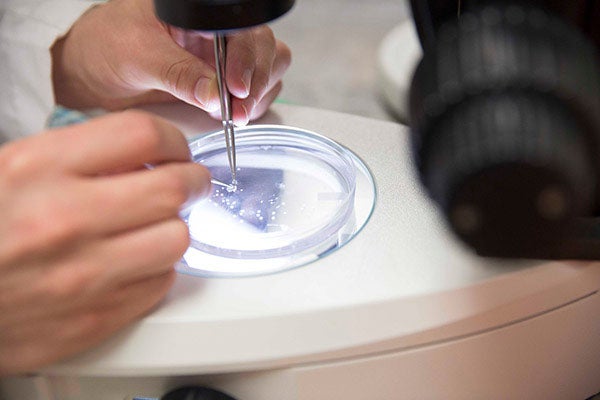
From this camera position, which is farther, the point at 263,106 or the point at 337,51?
the point at 337,51

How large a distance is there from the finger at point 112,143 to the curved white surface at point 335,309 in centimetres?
8

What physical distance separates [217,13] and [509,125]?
0.14 m

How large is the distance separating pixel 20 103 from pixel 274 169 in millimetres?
309

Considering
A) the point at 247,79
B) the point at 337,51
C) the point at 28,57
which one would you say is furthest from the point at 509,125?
the point at 337,51

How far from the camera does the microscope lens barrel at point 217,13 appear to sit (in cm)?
32

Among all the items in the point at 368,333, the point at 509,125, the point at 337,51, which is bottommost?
the point at 368,333

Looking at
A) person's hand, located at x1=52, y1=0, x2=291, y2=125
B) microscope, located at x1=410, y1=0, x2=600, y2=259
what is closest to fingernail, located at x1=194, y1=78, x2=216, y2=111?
person's hand, located at x1=52, y1=0, x2=291, y2=125

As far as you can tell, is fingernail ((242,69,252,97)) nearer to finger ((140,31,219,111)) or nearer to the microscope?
finger ((140,31,219,111))

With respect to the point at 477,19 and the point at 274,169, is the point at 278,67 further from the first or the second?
the point at 477,19

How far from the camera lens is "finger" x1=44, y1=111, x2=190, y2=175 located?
14.1 inches

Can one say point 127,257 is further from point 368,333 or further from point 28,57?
point 28,57

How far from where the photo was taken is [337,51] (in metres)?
1.17

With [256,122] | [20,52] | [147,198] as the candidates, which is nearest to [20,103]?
[20,52]

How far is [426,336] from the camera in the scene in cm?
39
